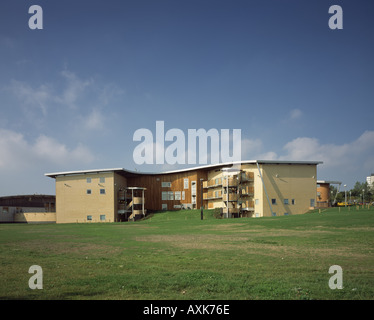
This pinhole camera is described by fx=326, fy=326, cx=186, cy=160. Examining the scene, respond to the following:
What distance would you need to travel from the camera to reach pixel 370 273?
10266mm

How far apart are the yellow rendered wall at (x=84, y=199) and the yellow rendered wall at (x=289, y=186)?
29946 millimetres

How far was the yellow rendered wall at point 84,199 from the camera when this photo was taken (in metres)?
65.1

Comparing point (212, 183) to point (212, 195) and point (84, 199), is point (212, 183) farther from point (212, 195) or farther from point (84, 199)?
point (84, 199)

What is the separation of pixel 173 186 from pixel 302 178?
2932cm

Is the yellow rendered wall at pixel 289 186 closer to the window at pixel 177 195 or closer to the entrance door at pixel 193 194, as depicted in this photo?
the entrance door at pixel 193 194

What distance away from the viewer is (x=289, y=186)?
58625mm

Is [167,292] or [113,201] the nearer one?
[167,292]

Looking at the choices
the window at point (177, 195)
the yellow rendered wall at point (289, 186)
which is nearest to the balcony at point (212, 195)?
the window at point (177, 195)

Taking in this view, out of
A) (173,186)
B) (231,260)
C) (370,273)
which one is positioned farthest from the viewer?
(173,186)

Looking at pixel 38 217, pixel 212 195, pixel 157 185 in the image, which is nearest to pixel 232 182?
pixel 212 195

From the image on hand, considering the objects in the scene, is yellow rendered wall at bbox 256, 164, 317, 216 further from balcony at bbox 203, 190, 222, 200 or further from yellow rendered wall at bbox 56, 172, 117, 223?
yellow rendered wall at bbox 56, 172, 117, 223

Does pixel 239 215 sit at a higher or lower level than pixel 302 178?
lower
